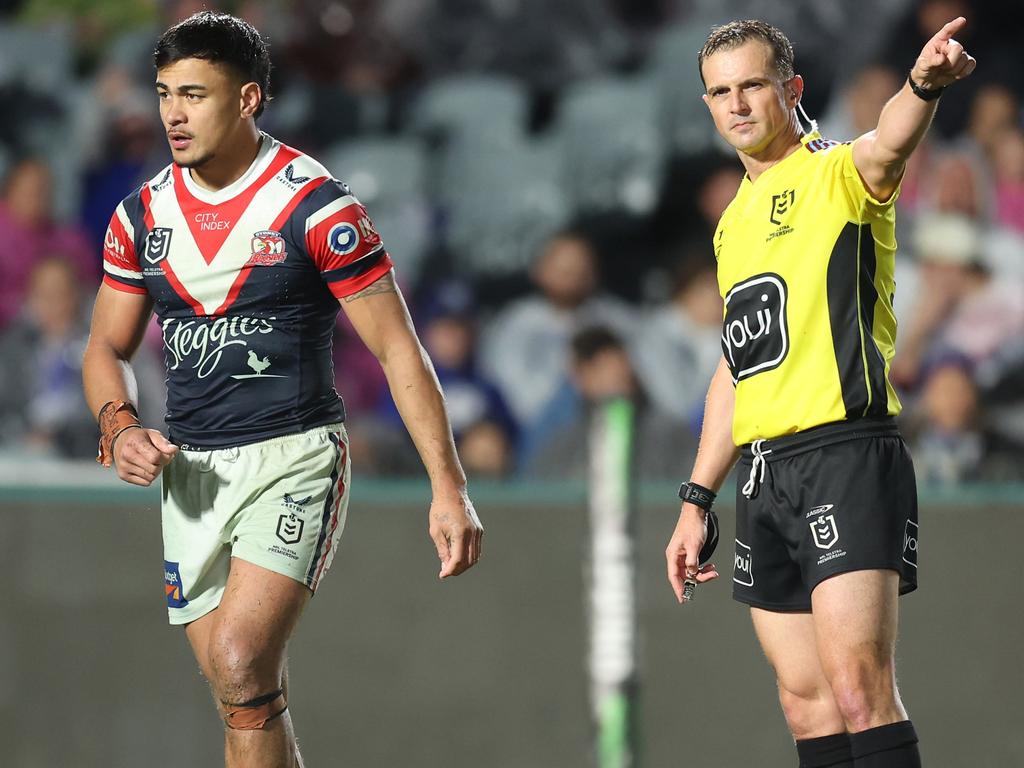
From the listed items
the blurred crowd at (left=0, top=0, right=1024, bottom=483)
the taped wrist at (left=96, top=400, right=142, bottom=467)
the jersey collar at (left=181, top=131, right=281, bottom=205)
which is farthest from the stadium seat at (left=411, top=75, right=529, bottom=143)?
the taped wrist at (left=96, top=400, right=142, bottom=467)

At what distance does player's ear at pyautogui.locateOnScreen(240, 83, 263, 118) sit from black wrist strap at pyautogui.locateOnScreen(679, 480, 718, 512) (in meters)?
1.43

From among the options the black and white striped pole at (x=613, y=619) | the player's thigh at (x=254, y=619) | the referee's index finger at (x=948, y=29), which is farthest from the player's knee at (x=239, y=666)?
the black and white striped pole at (x=613, y=619)

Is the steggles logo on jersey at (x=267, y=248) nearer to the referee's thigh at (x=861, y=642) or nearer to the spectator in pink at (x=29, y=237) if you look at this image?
the referee's thigh at (x=861, y=642)

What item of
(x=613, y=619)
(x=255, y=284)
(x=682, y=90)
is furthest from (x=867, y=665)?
(x=682, y=90)

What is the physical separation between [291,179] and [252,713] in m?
1.29

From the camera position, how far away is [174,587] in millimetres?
3586

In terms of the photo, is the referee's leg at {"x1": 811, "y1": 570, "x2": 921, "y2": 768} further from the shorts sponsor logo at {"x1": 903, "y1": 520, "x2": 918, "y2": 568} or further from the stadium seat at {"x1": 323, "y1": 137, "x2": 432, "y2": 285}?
the stadium seat at {"x1": 323, "y1": 137, "x2": 432, "y2": 285}

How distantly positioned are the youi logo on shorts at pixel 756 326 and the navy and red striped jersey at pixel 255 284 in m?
0.85

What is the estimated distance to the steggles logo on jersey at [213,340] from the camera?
11.6 feet

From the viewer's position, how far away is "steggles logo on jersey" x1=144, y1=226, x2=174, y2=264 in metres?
3.56

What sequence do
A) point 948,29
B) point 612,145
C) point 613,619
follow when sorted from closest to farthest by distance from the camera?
point 948,29
point 613,619
point 612,145

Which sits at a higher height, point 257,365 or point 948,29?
point 948,29

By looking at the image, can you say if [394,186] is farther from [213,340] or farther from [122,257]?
[213,340]

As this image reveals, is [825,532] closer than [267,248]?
Yes
